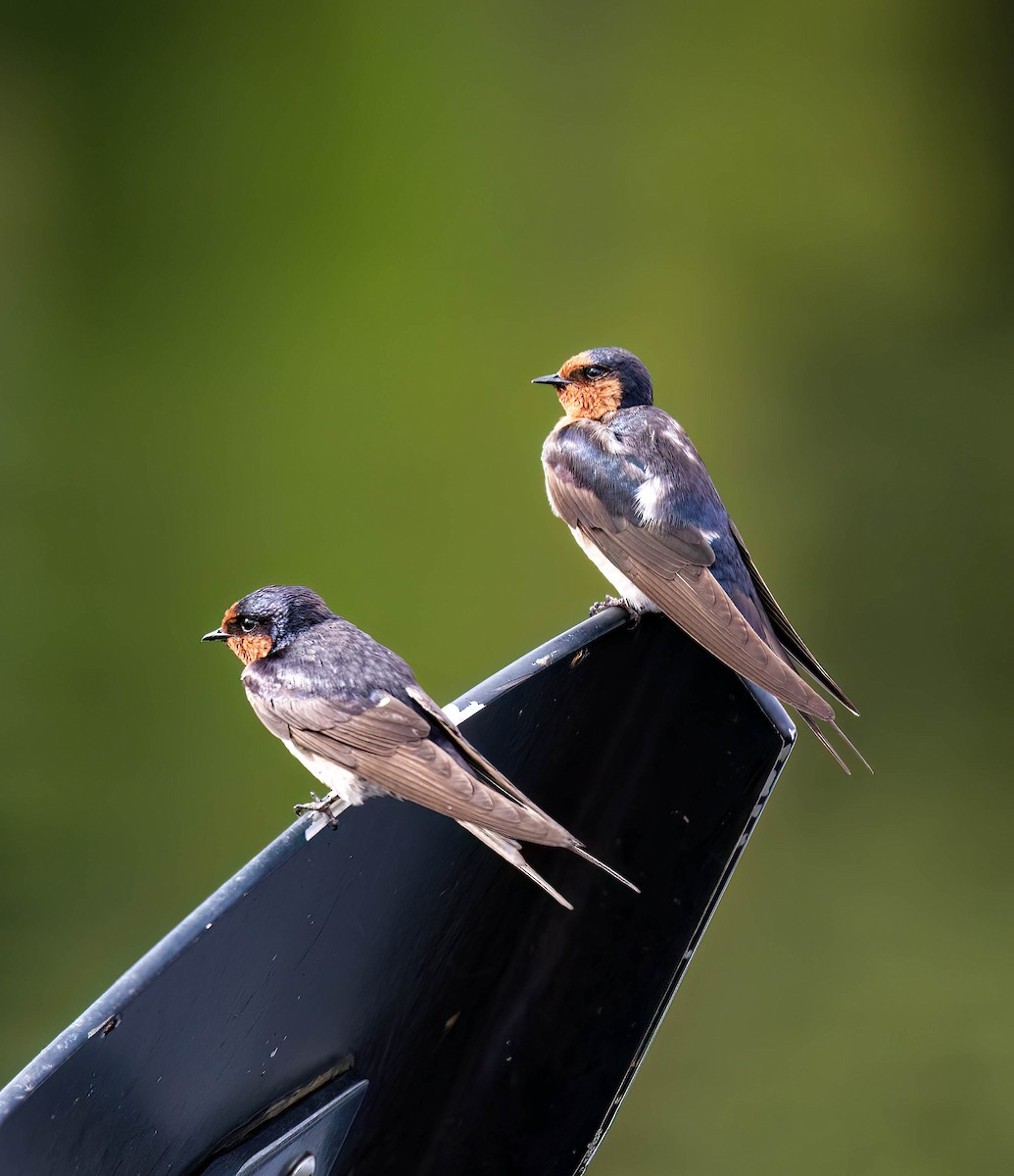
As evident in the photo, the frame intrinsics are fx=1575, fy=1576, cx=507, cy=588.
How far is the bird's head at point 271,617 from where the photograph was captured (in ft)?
4.68

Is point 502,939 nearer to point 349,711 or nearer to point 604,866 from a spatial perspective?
point 604,866

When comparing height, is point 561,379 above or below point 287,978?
above

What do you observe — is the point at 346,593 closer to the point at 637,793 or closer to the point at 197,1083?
the point at 637,793

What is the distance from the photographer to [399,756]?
110 centimetres

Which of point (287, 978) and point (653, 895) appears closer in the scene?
point (287, 978)

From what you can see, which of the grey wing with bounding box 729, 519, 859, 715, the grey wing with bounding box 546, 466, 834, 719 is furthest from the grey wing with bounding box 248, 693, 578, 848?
the grey wing with bounding box 729, 519, 859, 715

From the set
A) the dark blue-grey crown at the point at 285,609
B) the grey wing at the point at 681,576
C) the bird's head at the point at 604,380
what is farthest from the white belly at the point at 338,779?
the bird's head at the point at 604,380

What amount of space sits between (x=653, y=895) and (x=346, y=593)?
155 cm

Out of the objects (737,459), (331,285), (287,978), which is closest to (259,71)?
(331,285)

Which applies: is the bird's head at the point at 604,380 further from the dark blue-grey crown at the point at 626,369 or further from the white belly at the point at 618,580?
the white belly at the point at 618,580

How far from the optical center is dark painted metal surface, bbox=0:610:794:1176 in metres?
0.66

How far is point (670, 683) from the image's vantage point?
868mm

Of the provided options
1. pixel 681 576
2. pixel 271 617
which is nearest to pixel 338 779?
pixel 271 617

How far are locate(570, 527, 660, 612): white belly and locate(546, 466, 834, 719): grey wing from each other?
10 millimetres
